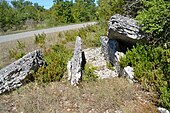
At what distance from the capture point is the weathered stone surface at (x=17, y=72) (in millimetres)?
5891

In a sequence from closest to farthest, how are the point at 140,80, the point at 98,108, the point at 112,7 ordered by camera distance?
the point at 98,108, the point at 140,80, the point at 112,7

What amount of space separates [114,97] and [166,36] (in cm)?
218

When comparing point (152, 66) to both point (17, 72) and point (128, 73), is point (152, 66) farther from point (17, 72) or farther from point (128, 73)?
point (17, 72)

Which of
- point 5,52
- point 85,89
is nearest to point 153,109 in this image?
point 85,89

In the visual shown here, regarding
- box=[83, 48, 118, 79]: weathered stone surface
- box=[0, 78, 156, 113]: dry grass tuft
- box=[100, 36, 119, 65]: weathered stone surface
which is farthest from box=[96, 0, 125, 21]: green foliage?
box=[0, 78, 156, 113]: dry grass tuft

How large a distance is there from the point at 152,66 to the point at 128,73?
66cm

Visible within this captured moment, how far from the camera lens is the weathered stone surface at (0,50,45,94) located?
5.89m

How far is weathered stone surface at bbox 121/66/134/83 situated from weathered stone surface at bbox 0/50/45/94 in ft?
9.06

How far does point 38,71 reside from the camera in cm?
673

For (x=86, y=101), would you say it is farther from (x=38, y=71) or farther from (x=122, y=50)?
(x=122, y=50)

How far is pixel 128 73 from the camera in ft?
19.5

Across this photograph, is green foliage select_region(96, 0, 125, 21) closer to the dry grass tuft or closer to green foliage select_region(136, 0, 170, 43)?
green foliage select_region(136, 0, 170, 43)

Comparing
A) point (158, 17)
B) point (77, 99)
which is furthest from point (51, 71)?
point (158, 17)

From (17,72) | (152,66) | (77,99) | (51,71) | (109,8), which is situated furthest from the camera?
(109,8)
